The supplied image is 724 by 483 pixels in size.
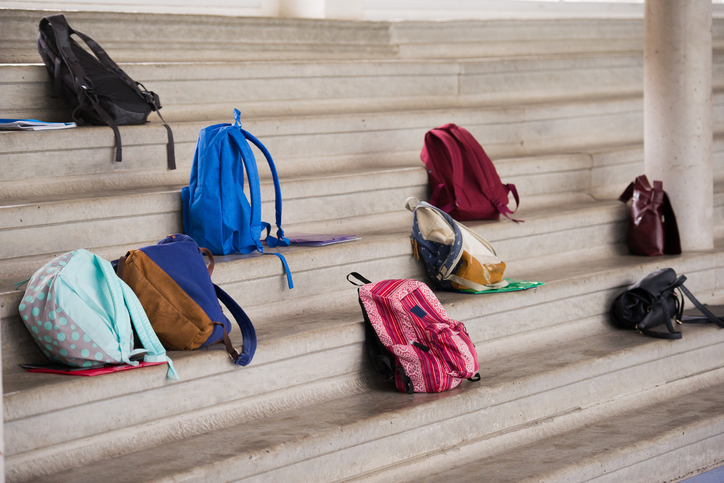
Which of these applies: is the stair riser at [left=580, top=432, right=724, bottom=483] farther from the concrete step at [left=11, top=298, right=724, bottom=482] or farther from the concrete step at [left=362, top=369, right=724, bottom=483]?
the concrete step at [left=11, top=298, right=724, bottom=482]

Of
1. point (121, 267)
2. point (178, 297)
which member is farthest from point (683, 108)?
point (121, 267)

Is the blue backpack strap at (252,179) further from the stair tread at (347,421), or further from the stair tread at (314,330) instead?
the stair tread at (347,421)

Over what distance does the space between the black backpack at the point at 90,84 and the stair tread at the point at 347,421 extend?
1453mm

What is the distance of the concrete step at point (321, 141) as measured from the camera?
3.13 metres

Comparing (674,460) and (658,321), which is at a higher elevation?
(658,321)

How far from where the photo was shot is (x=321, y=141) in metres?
3.92

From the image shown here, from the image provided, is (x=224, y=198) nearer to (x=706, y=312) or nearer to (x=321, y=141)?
(x=321, y=141)

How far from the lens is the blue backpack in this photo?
9.77 feet

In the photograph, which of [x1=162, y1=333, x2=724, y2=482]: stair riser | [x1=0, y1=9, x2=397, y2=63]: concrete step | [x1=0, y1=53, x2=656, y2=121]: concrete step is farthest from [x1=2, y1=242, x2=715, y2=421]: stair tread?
[x1=0, y1=9, x2=397, y2=63]: concrete step

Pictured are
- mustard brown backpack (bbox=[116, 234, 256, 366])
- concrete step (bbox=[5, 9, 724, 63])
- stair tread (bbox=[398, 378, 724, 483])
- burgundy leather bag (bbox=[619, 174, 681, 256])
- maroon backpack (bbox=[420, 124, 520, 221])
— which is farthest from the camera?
concrete step (bbox=[5, 9, 724, 63])

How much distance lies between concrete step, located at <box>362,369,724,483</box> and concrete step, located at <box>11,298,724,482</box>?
0.04 metres

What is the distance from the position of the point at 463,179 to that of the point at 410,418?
5.04 ft

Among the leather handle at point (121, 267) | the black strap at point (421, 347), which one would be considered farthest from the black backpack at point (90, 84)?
the black strap at point (421, 347)

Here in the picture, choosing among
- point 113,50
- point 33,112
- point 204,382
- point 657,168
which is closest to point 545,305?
point 657,168
